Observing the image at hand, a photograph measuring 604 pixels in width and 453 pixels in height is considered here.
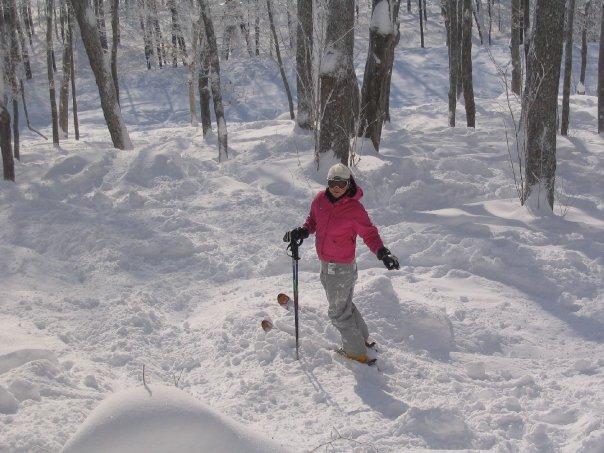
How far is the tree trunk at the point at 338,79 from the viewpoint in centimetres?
938

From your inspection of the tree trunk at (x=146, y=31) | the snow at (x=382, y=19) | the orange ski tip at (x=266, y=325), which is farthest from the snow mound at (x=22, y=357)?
the tree trunk at (x=146, y=31)

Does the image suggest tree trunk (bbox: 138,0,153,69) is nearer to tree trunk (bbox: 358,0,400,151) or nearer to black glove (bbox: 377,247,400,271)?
tree trunk (bbox: 358,0,400,151)

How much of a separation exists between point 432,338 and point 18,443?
3313 mm

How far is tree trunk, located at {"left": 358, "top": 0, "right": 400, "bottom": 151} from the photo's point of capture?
1023 cm

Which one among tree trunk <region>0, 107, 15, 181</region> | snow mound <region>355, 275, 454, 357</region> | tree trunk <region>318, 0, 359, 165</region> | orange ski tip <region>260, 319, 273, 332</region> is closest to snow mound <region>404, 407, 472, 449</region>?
snow mound <region>355, 275, 454, 357</region>

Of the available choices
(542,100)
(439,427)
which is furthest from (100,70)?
(439,427)

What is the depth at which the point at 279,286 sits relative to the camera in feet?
20.8

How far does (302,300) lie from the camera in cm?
570

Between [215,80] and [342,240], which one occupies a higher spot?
[215,80]

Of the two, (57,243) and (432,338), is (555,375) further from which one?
(57,243)

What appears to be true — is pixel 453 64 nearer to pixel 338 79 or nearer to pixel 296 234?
pixel 338 79

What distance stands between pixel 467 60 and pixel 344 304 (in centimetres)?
1213

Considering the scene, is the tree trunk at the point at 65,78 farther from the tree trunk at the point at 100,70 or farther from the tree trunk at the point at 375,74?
the tree trunk at the point at 375,74

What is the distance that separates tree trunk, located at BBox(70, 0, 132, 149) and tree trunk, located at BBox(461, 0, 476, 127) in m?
8.43
